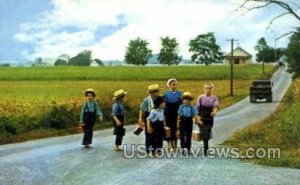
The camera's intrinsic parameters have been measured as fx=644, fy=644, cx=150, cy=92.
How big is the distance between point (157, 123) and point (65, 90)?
2394cm

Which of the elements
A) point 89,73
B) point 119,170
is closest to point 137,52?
point 89,73

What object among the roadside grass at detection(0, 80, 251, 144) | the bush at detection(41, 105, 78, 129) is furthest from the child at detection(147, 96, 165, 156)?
the bush at detection(41, 105, 78, 129)

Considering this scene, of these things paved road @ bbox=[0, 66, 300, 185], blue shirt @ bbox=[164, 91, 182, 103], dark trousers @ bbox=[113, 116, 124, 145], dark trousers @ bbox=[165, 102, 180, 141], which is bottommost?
paved road @ bbox=[0, 66, 300, 185]

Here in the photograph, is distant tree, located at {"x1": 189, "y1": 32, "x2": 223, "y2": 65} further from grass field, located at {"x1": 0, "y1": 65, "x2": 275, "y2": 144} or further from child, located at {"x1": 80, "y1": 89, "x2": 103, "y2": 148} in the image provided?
child, located at {"x1": 80, "y1": 89, "x2": 103, "y2": 148}

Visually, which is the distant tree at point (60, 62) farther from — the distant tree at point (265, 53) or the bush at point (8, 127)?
the distant tree at point (265, 53)

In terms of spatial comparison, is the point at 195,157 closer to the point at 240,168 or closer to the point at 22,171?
the point at 240,168

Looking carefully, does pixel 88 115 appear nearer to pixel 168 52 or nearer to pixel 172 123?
pixel 172 123

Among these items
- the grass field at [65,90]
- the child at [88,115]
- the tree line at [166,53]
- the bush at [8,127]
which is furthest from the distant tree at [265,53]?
the child at [88,115]

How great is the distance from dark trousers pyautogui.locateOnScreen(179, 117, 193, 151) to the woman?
0.26 metres

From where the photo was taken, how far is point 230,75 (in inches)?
2233

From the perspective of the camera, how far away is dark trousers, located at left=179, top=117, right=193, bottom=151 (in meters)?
14.2

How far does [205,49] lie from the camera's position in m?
42.2

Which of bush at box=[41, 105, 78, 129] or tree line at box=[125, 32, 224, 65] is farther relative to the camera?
tree line at box=[125, 32, 224, 65]

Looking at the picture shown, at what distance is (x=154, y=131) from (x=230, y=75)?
42983 millimetres
